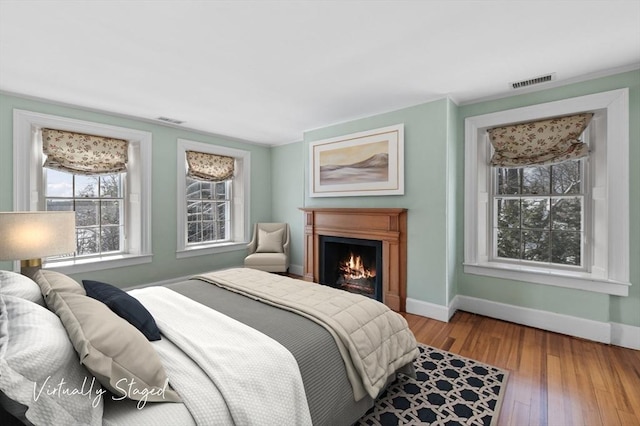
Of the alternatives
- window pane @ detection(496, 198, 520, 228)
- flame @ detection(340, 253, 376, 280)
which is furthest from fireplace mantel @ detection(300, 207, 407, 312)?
window pane @ detection(496, 198, 520, 228)

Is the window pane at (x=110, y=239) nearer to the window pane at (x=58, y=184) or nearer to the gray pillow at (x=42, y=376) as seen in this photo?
the window pane at (x=58, y=184)

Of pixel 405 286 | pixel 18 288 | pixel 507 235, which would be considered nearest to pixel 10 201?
pixel 18 288

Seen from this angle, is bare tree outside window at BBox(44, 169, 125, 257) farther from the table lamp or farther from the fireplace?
the fireplace

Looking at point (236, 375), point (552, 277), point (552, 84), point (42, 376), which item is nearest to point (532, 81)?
point (552, 84)

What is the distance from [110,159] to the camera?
3688 mm

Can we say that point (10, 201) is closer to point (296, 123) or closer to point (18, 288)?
point (18, 288)

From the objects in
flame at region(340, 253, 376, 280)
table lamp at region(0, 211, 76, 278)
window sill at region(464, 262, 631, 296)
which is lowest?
flame at region(340, 253, 376, 280)

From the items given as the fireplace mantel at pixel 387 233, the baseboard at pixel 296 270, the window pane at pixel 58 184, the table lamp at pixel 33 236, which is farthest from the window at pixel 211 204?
the table lamp at pixel 33 236

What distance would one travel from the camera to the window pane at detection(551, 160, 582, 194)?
2.95 m

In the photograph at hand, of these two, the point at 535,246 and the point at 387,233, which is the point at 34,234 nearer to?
the point at 387,233

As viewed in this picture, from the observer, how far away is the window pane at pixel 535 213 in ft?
Answer: 10.2

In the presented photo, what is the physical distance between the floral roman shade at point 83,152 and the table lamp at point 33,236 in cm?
163

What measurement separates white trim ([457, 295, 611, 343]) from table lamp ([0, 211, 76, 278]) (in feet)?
12.8

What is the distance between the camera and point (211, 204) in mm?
4926
